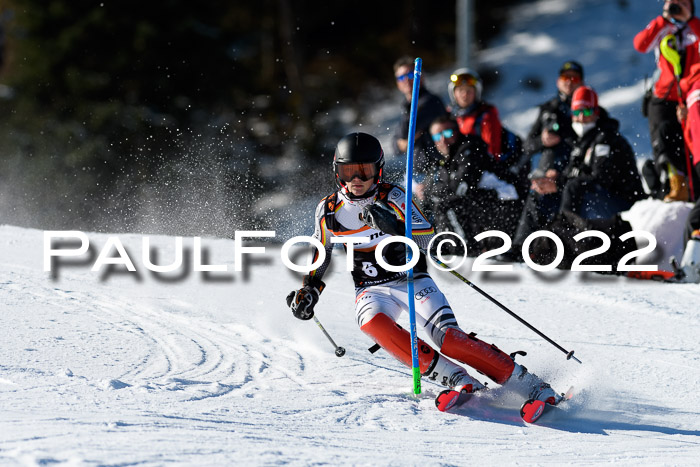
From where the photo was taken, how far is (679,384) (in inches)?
235

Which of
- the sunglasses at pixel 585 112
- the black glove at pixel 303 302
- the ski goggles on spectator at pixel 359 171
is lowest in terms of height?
the black glove at pixel 303 302

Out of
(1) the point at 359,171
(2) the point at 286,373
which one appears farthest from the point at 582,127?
(2) the point at 286,373

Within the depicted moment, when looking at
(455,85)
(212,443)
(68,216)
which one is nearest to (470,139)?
(455,85)

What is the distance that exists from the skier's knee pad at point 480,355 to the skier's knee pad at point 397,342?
0.11m

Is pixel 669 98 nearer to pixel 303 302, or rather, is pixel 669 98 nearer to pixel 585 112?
pixel 585 112

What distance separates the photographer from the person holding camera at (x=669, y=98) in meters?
9.36

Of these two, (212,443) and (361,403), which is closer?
(212,443)

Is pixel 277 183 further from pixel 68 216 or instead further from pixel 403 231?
pixel 403 231

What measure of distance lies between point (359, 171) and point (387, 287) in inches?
28.8

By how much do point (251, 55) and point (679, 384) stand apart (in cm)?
2012

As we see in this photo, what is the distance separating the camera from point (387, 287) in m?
5.64

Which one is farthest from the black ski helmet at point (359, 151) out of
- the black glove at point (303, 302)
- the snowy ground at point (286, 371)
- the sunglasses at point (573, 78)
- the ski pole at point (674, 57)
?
the ski pole at point (674, 57)

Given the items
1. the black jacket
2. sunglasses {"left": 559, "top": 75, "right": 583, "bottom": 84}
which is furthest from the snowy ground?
sunglasses {"left": 559, "top": 75, "right": 583, "bottom": 84}

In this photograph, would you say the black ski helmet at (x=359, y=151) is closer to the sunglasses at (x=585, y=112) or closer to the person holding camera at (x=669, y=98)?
the sunglasses at (x=585, y=112)
